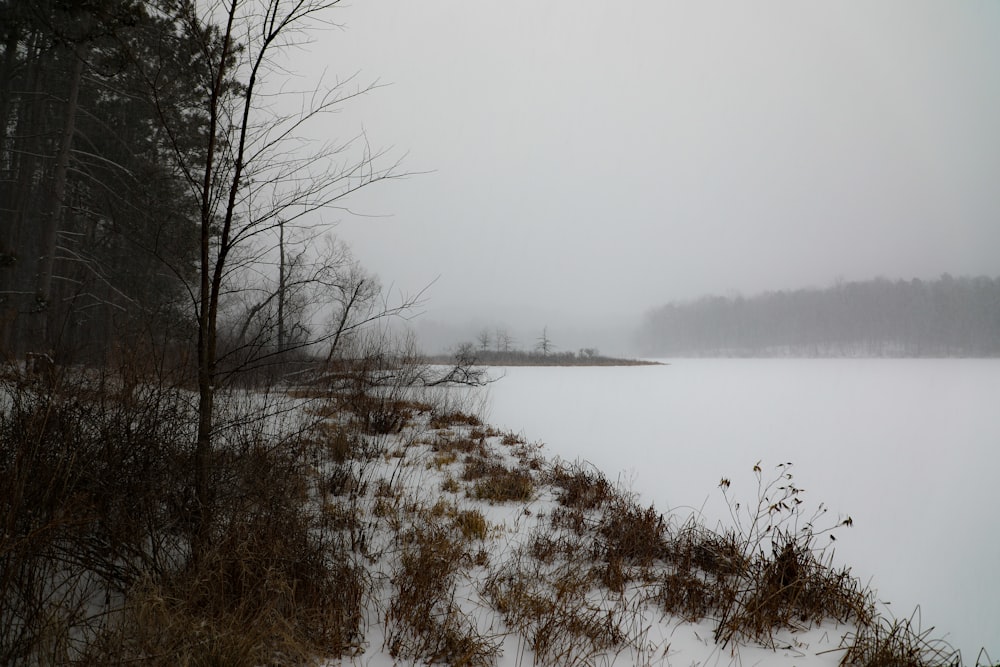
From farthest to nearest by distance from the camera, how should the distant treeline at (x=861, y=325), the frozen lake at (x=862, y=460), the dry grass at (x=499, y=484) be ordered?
the distant treeline at (x=861, y=325)
the dry grass at (x=499, y=484)
the frozen lake at (x=862, y=460)

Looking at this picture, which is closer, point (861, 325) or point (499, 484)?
point (499, 484)

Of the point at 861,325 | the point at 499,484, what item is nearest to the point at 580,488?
the point at 499,484

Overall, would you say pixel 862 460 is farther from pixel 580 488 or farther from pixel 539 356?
pixel 539 356

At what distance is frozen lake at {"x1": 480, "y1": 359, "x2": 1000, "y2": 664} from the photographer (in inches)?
147

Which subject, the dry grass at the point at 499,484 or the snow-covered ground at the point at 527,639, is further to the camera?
the dry grass at the point at 499,484

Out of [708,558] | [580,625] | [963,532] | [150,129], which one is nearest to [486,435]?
[708,558]

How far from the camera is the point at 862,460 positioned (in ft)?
23.6

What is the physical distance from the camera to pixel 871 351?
164ft

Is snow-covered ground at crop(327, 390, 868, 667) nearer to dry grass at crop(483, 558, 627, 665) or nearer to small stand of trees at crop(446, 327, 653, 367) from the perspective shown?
dry grass at crop(483, 558, 627, 665)

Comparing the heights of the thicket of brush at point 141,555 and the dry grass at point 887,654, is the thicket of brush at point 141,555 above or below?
above

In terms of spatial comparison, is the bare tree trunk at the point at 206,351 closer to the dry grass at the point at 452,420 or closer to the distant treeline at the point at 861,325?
the dry grass at the point at 452,420

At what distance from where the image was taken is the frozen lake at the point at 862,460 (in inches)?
147

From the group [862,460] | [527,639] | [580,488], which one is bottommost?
[862,460]

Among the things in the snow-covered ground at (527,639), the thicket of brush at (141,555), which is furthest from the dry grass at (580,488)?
the thicket of brush at (141,555)
